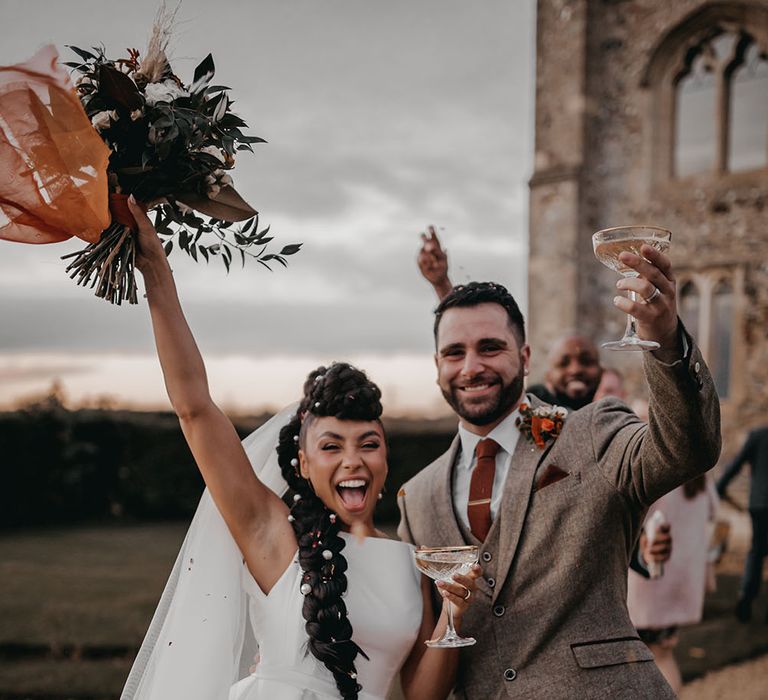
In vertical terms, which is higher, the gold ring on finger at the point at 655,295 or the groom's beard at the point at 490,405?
the gold ring on finger at the point at 655,295

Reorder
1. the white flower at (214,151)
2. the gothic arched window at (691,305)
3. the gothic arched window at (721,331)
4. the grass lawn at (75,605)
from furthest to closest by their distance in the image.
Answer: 1. the gothic arched window at (691,305)
2. the gothic arched window at (721,331)
3. the grass lawn at (75,605)
4. the white flower at (214,151)

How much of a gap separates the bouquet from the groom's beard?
0.84 metres

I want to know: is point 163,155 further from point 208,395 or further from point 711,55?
point 711,55

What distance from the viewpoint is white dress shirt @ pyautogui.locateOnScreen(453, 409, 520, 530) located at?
3.05 meters

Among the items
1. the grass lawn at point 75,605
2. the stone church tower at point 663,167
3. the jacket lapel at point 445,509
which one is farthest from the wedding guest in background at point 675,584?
the stone church tower at point 663,167

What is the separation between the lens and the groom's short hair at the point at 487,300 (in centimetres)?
315

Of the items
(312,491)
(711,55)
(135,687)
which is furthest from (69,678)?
(711,55)

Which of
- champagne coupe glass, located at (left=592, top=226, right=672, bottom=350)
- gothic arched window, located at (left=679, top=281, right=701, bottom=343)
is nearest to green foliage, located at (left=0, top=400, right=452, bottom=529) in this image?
gothic arched window, located at (left=679, top=281, right=701, bottom=343)

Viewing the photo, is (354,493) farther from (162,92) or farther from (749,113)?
(749,113)

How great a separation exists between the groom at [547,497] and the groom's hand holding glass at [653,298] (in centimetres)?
3

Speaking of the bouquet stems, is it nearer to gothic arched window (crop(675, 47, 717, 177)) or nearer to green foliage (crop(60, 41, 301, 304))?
green foliage (crop(60, 41, 301, 304))

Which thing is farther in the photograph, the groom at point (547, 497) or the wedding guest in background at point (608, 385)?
the wedding guest in background at point (608, 385)

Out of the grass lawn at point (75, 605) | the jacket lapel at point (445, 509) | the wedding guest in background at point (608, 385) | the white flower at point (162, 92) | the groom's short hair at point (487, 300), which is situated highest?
the white flower at point (162, 92)

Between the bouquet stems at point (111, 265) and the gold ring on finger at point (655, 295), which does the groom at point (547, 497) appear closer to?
the gold ring on finger at point (655, 295)
